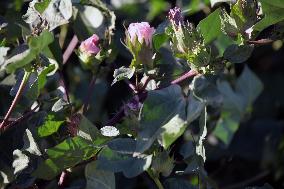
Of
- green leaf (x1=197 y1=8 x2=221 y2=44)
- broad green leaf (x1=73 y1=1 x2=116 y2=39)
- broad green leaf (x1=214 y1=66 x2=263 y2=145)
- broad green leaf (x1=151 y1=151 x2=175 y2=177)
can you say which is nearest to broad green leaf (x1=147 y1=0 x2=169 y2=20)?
broad green leaf (x1=214 y1=66 x2=263 y2=145)

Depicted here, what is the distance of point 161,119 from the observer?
62 centimetres

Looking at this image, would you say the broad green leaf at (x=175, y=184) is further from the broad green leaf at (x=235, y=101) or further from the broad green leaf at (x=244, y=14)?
the broad green leaf at (x=235, y=101)

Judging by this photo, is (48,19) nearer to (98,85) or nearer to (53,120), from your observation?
(53,120)

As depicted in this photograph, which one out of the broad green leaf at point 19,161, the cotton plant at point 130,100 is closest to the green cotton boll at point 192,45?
the cotton plant at point 130,100

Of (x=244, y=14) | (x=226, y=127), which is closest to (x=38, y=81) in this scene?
(x=244, y=14)

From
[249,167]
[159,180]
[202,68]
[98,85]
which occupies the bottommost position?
[249,167]

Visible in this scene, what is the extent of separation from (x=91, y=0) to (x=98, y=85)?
0.50 metres

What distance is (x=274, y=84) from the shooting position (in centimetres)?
155

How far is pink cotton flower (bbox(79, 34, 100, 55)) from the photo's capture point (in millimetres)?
Answer: 779

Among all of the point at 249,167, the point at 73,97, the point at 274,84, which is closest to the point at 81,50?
the point at 73,97

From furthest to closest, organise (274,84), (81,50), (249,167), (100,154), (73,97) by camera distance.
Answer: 1. (274,84)
2. (249,167)
3. (73,97)
4. (81,50)
5. (100,154)

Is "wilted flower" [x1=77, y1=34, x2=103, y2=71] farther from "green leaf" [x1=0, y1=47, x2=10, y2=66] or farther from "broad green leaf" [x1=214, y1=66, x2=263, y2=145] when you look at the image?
"broad green leaf" [x1=214, y1=66, x2=263, y2=145]

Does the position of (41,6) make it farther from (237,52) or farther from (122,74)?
(237,52)

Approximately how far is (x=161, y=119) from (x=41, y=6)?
0.21 meters
